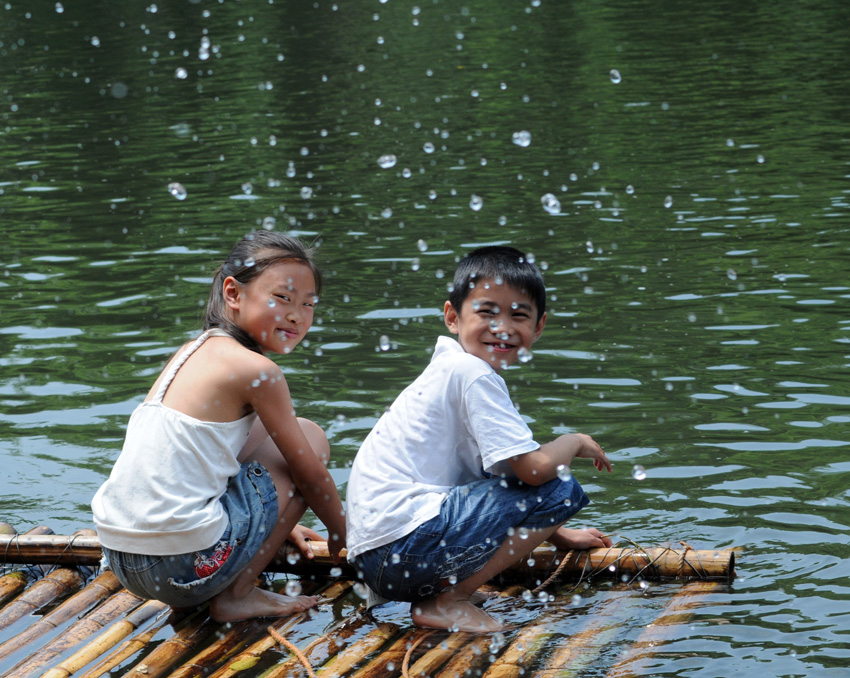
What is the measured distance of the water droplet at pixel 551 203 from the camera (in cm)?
961

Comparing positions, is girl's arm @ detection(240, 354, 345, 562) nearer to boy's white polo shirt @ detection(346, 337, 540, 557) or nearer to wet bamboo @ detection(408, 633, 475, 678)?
boy's white polo shirt @ detection(346, 337, 540, 557)

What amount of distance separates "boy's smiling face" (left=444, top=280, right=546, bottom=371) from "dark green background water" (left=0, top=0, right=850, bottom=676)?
37.2 inches

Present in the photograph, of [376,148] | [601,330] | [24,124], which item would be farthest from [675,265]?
[24,124]

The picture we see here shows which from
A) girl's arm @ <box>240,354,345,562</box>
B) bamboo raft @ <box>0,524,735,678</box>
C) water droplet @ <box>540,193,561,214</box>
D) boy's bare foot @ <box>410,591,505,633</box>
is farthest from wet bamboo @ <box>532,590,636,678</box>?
water droplet @ <box>540,193,561,214</box>

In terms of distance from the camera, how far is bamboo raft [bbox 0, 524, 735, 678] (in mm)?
3426

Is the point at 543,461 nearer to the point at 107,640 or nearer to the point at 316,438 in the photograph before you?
the point at 316,438

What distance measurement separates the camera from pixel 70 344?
7328 mm

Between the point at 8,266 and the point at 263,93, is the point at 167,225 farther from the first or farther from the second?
the point at 263,93

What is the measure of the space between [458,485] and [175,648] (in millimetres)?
1020

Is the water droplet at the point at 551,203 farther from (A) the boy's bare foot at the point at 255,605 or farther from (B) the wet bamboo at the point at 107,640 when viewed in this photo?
(B) the wet bamboo at the point at 107,640

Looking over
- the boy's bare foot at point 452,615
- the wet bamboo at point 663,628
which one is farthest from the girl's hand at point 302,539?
the wet bamboo at point 663,628

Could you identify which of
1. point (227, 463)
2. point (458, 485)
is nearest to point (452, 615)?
point (458, 485)

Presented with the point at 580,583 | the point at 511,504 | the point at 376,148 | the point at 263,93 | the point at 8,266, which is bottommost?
the point at 580,583

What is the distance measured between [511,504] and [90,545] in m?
1.61
